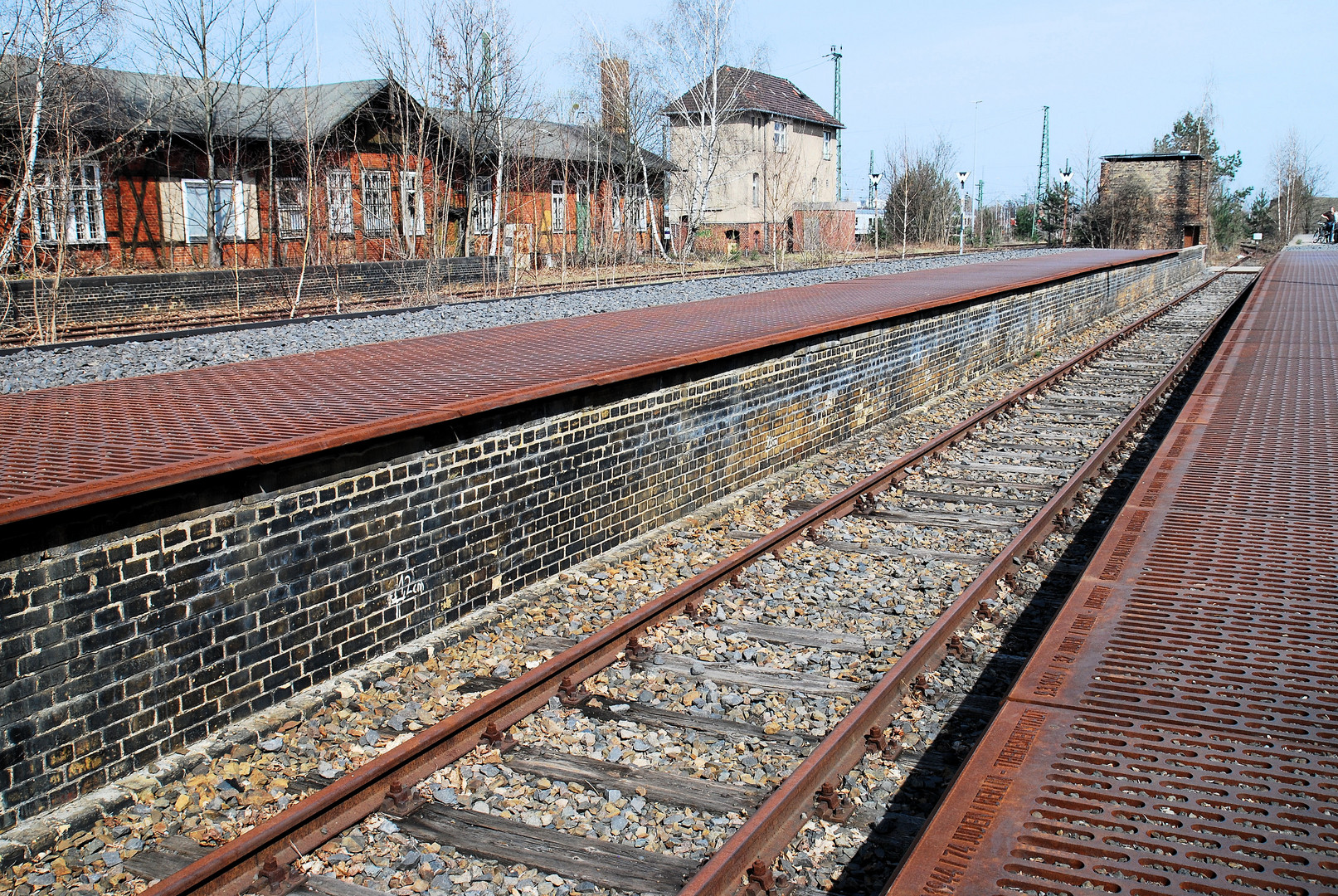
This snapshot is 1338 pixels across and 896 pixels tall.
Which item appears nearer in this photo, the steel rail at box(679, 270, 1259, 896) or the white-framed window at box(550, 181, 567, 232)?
the steel rail at box(679, 270, 1259, 896)

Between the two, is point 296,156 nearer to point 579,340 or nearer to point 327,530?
point 579,340

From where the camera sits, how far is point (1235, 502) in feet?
21.1

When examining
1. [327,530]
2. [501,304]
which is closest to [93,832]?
[327,530]

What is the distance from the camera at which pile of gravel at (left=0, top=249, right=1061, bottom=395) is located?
40.1ft

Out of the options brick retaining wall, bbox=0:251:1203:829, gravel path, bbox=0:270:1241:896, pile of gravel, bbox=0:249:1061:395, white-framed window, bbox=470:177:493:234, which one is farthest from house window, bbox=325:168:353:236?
gravel path, bbox=0:270:1241:896

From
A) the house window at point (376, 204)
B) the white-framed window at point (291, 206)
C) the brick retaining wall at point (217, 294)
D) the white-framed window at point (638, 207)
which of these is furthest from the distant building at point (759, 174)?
the brick retaining wall at point (217, 294)

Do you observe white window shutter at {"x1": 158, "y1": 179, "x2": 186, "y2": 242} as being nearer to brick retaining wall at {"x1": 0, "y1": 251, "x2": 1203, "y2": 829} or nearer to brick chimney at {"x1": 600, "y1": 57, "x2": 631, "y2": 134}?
brick chimney at {"x1": 600, "y1": 57, "x2": 631, "y2": 134}

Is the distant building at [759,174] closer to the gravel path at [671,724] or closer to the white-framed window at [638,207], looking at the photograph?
the white-framed window at [638,207]

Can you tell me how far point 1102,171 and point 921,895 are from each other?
5574 cm

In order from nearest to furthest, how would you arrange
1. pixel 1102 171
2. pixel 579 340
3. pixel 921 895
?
pixel 921 895, pixel 579 340, pixel 1102 171

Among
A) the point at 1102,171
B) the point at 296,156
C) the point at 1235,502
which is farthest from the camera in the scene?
the point at 1102,171

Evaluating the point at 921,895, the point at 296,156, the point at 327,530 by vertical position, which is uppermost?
the point at 296,156

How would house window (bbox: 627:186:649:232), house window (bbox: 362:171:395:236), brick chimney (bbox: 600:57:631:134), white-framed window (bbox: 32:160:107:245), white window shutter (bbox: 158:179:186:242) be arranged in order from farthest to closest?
brick chimney (bbox: 600:57:631:134) < house window (bbox: 627:186:649:232) < house window (bbox: 362:171:395:236) < white window shutter (bbox: 158:179:186:242) < white-framed window (bbox: 32:160:107:245)

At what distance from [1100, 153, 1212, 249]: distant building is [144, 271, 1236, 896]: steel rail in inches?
1988
